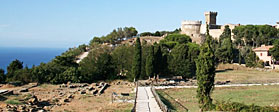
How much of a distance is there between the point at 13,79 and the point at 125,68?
14.7m

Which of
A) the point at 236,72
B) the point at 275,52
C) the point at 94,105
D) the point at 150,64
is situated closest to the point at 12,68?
the point at 150,64


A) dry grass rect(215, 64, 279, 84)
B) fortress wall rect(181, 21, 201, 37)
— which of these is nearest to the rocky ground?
dry grass rect(215, 64, 279, 84)

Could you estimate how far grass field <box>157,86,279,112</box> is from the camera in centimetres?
2438

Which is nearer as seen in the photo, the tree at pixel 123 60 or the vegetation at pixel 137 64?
the vegetation at pixel 137 64

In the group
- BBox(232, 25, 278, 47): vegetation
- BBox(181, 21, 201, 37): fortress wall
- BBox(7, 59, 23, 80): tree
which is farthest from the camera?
BBox(181, 21, 201, 37): fortress wall

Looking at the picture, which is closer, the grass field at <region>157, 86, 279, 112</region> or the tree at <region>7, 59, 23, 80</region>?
the grass field at <region>157, 86, 279, 112</region>

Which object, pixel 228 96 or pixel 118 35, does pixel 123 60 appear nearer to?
pixel 228 96

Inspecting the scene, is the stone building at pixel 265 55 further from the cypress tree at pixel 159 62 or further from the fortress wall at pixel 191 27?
the cypress tree at pixel 159 62

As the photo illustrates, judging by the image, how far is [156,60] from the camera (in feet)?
143

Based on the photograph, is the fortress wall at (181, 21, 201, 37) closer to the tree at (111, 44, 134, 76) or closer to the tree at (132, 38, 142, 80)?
the tree at (111, 44, 134, 76)

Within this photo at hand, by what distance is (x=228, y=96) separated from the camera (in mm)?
28984

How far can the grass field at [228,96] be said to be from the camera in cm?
2438

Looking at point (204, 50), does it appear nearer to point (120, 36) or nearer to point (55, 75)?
point (55, 75)

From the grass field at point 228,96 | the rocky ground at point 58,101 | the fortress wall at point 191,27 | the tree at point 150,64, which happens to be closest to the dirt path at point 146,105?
the rocky ground at point 58,101
